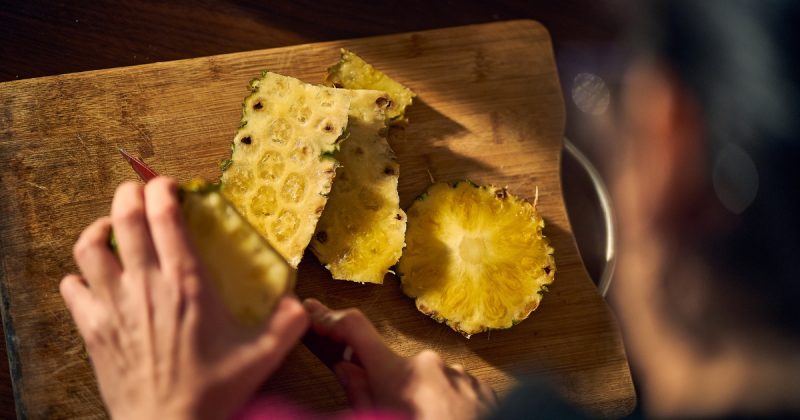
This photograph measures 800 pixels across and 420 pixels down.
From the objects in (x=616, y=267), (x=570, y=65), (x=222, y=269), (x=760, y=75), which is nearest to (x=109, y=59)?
(x=222, y=269)

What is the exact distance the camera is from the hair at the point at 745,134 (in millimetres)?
2377

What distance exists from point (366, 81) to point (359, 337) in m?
0.80

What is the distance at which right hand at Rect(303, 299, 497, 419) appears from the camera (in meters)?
1.50

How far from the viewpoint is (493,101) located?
2.04m

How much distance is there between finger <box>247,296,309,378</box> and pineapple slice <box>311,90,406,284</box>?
0.56m

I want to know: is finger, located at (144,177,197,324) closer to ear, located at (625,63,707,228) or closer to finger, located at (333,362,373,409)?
finger, located at (333,362,373,409)

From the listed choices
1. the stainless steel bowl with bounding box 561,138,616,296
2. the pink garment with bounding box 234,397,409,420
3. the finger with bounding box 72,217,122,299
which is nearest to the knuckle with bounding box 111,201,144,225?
the finger with bounding box 72,217,122,299

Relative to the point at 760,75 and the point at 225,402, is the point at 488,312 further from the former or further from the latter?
the point at 760,75

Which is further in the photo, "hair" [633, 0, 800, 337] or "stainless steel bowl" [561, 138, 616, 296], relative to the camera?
"hair" [633, 0, 800, 337]

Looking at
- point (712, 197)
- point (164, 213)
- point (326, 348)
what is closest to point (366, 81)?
point (326, 348)

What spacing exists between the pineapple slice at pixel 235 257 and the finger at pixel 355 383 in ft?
1.37

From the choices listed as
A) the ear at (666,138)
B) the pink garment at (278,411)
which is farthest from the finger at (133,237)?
the ear at (666,138)

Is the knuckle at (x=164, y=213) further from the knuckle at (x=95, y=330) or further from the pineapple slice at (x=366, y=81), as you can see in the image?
the pineapple slice at (x=366, y=81)

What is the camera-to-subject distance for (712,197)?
2447 mm
